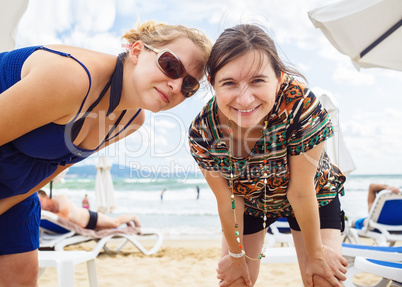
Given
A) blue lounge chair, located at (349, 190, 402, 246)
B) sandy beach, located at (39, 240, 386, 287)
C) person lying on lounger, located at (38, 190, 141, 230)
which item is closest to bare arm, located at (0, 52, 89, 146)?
sandy beach, located at (39, 240, 386, 287)

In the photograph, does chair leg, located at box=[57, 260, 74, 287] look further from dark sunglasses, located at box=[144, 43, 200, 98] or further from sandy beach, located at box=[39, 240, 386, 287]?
sandy beach, located at box=[39, 240, 386, 287]

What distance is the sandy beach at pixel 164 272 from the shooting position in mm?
5328

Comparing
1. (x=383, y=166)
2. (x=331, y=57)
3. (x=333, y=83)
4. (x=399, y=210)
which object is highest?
(x=331, y=57)

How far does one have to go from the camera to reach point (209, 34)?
221 centimetres

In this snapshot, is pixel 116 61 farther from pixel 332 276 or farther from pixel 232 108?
pixel 332 276

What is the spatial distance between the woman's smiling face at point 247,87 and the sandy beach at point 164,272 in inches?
162

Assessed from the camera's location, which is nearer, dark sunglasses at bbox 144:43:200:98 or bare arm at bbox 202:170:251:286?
dark sunglasses at bbox 144:43:200:98

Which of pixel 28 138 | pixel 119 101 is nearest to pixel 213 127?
pixel 119 101

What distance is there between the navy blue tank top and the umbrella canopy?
3.92 m

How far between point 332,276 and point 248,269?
23.5 inches

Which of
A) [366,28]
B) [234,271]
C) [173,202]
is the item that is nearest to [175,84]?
[234,271]

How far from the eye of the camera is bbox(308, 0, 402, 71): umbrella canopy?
488cm

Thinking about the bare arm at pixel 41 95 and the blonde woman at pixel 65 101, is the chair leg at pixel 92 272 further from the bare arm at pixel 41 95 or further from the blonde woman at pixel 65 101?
the bare arm at pixel 41 95

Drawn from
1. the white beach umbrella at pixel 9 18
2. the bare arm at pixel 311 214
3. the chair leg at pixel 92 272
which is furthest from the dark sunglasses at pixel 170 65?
the chair leg at pixel 92 272
